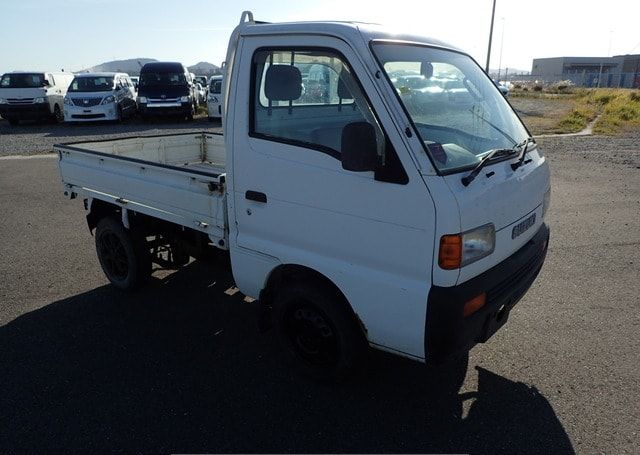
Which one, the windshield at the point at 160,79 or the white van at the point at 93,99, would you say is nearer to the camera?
the white van at the point at 93,99

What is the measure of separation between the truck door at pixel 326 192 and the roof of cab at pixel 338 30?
0.19 feet

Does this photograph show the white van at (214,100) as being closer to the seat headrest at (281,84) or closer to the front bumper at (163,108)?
the front bumper at (163,108)

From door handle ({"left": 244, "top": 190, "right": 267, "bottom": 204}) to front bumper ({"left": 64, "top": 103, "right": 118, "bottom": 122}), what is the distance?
17.4 m

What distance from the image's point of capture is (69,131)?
17.6 meters

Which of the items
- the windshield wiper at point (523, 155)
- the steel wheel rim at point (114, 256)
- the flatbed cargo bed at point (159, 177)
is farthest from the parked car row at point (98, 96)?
the windshield wiper at point (523, 155)

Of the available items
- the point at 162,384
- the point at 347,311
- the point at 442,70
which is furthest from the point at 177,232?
the point at 442,70

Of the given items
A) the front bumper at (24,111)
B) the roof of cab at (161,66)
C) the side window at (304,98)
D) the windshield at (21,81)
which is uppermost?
the roof of cab at (161,66)

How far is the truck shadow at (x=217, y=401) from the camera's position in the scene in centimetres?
286

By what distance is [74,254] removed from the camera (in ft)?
19.4

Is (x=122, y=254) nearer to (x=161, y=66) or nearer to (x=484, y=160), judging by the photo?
(x=484, y=160)

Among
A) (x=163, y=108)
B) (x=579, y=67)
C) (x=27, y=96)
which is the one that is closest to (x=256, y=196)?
(x=163, y=108)

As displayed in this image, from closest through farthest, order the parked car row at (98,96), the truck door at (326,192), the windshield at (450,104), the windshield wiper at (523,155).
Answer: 1. the truck door at (326,192)
2. the windshield at (450,104)
3. the windshield wiper at (523,155)
4. the parked car row at (98,96)

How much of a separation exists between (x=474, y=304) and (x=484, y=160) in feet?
2.64

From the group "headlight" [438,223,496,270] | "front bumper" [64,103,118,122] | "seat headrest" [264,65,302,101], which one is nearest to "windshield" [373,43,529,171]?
"headlight" [438,223,496,270]
